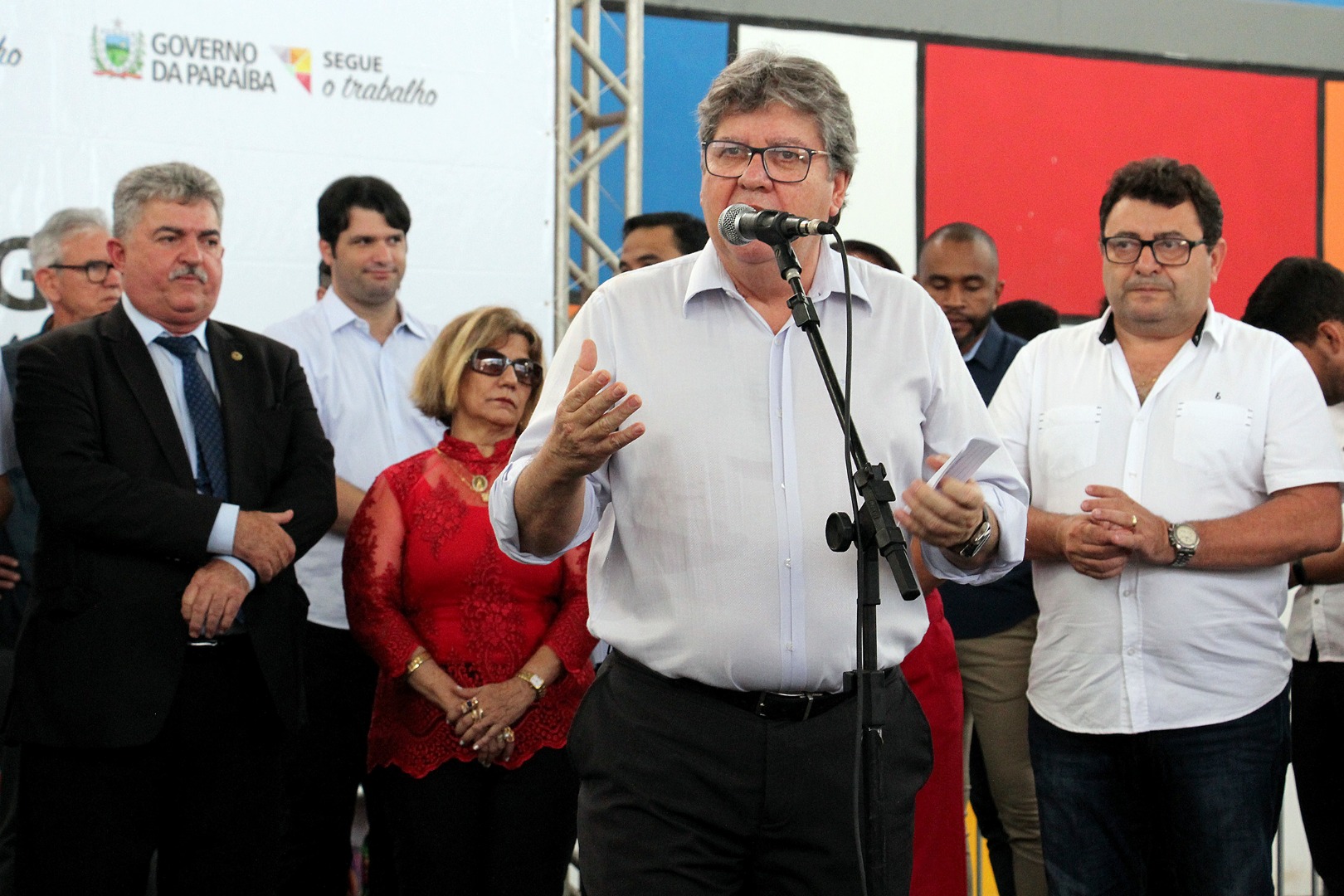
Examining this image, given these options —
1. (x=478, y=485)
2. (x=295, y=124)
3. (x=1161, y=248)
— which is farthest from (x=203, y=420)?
(x=1161, y=248)

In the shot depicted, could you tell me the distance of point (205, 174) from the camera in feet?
11.3

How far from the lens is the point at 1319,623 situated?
359 cm

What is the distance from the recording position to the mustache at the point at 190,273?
3225 mm

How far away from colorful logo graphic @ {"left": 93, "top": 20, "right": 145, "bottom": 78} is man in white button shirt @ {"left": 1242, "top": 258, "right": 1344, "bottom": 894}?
358cm

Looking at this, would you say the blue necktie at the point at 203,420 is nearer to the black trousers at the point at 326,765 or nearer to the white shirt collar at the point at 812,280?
the black trousers at the point at 326,765

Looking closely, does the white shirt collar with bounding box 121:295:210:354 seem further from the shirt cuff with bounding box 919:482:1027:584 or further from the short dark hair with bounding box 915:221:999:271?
the short dark hair with bounding box 915:221:999:271

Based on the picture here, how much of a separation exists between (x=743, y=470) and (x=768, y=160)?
52 centimetres

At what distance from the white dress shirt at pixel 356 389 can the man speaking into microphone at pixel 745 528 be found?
6.60 feet

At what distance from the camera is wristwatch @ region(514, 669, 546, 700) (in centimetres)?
331

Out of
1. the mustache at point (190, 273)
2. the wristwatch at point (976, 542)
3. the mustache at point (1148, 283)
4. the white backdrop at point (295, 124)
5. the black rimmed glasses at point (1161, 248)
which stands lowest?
the wristwatch at point (976, 542)

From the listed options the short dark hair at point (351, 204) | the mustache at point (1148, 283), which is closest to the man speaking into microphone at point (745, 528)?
the mustache at point (1148, 283)

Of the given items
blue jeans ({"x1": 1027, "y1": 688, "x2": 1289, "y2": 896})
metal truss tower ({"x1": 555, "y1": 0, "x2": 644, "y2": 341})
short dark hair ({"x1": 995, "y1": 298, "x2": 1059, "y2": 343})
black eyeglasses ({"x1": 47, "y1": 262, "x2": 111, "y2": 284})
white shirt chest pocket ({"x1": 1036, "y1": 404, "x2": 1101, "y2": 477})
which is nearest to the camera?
blue jeans ({"x1": 1027, "y1": 688, "x2": 1289, "y2": 896})

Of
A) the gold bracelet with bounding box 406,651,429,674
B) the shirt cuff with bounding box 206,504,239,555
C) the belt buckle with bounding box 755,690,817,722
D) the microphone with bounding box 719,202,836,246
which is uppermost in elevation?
the microphone with bounding box 719,202,836,246

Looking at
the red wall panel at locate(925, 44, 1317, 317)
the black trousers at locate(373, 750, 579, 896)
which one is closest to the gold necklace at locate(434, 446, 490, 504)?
the black trousers at locate(373, 750, 579, 896)
